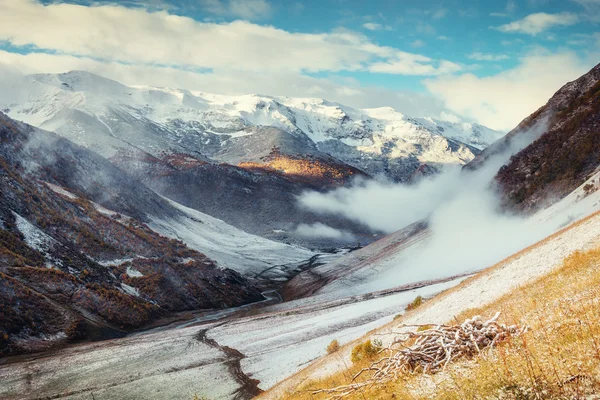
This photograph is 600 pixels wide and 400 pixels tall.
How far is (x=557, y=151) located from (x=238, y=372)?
224 ft

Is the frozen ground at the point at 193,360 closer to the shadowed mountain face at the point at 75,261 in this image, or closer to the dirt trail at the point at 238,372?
the dirt trail at the point at 238,372

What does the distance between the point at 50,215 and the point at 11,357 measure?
4157 centimetres

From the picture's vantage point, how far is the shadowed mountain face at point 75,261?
191 ft

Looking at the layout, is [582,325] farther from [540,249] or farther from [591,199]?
[591,199]

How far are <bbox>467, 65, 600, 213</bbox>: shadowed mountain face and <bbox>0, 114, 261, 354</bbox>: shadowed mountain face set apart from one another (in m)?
64.6

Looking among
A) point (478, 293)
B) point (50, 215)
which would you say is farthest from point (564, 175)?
point (50, 215)

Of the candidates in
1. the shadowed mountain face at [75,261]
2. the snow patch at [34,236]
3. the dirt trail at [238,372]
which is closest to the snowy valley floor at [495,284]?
the dirt trail at [238,372]

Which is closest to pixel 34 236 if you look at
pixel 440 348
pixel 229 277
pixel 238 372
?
pixel 229 277

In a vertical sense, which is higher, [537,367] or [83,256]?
[537,367]

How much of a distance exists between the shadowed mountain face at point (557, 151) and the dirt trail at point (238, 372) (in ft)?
180

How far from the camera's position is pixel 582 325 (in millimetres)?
7383

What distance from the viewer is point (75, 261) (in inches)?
2923

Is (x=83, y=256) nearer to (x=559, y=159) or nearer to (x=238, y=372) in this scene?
(x=238, y=372)

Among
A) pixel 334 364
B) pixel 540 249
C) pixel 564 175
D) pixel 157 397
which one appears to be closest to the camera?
pixel 334 364
